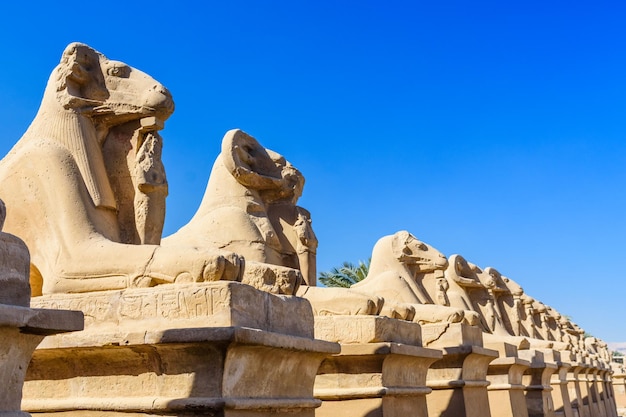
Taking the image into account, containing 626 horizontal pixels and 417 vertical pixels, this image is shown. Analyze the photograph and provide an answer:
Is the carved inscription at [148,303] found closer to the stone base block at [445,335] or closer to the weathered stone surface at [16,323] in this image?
the weathered stone surface at [16,323]

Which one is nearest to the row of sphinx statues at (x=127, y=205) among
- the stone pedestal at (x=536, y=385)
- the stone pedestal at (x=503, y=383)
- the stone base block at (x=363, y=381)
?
the stone base block at (x=363, y=381)

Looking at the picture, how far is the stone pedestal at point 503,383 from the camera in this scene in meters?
9.07

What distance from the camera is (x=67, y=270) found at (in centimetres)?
404

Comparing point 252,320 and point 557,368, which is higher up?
point 557,368

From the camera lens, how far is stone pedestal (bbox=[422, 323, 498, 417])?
7.24 m

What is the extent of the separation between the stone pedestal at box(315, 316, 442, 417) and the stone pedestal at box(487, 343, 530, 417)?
3.76m

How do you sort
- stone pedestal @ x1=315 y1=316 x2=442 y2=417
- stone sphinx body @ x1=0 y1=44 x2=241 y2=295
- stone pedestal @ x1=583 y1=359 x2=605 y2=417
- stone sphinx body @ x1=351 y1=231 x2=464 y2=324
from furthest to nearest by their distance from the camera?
stone pedestal @ x1=583 y1=359 x2=605 y2=417 < stone sphinx body @ x1=351 y1=231 x2=464 y2=324 < stone pedestal @ x1=315 y1=316 x2=442 y2=417 < stone sphinx body @ x1=0 y1=44 x2=241 y2=295

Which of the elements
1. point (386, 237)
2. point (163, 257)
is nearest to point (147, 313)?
A: point (163, 257)

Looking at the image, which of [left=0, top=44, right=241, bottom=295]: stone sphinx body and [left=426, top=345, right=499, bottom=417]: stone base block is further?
[left=426, top=345, right=499, bottom=417]: stone base block

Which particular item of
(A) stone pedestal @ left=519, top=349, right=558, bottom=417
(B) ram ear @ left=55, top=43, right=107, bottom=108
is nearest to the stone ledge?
(B) ram ear @ left=55, top=43, right=107, bottom=108

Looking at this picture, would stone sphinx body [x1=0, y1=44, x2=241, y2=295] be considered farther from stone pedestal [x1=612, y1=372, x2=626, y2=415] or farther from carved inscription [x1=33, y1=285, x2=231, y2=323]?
stone pedestal [x1=612, y1=372, x2=626, y2=415]

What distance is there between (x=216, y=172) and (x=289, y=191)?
68 cm

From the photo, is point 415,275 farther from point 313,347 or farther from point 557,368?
point 313,347

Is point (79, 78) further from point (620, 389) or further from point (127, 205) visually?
point (620, 389)
